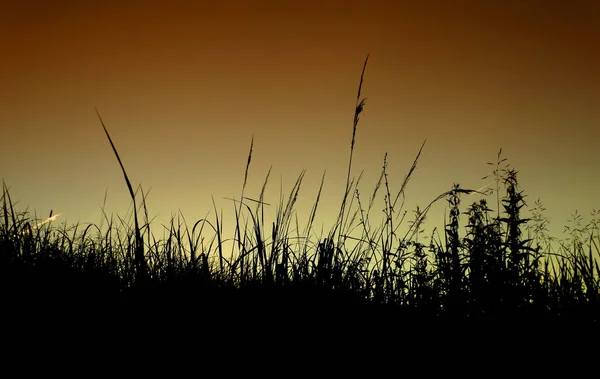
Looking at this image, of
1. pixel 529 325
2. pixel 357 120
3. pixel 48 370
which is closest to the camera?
pixel 48 370

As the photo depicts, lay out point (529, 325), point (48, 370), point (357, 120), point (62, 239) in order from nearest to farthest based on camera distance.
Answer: point (48, 370) → point (529, 325) → point (357, 120) → point (62, 239)

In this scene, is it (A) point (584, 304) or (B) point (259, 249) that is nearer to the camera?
(A) point (584, 304)

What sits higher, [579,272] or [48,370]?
[579,272]

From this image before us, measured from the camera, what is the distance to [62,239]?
385 centimetres

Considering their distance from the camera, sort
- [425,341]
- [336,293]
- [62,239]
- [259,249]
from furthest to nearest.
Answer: [62,239]
[259,249]
[336,293]
[425,341]

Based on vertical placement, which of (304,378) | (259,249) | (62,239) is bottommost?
(304,378)

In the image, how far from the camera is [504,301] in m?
2.82

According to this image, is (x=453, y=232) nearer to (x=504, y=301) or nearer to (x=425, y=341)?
(x=504, y=301)

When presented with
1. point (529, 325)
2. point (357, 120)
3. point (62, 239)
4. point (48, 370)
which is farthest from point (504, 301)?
point (62, 239)

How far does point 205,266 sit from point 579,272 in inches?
85.2

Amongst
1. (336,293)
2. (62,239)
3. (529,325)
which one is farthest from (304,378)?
(62,239)

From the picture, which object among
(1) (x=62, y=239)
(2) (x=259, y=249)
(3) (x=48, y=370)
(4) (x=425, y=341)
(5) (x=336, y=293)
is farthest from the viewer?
(1) (x=62, y=239)

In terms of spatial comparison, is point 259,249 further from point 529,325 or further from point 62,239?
point 62,239

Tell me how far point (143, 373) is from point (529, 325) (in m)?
1.79
